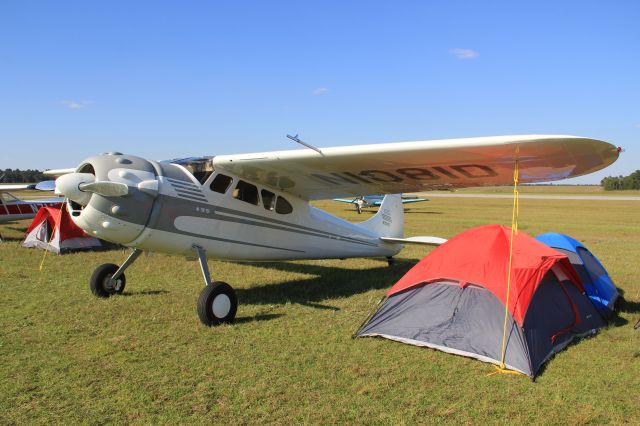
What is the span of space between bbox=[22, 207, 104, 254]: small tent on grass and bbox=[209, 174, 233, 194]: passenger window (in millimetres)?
7071

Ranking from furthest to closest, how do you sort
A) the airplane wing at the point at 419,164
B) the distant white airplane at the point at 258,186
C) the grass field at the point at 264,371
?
the distant white airplane at the point at 258,186 → the airplane wing at the point at 419,164 → the grass field at the point at 264,371

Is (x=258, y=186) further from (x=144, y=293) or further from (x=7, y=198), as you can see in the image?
(x=7, y=198)

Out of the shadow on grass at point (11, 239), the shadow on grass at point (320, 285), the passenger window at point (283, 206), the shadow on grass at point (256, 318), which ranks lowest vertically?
the shadow on grass at point (320, 285)

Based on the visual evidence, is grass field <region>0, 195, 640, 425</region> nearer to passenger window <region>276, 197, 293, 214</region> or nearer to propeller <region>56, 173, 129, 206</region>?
passenger window <region>276, 197, 293, 214</region>

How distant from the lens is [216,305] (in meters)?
6.32

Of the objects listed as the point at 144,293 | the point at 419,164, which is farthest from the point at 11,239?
the point at 419,164

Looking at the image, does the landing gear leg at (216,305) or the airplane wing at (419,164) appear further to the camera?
the landing gear leg at (216,305)

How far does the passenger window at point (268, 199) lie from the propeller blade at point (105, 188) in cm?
261

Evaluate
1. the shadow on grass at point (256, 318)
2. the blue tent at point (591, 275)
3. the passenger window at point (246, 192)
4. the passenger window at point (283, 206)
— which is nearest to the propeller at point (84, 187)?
the passenger window at point (246, 192)

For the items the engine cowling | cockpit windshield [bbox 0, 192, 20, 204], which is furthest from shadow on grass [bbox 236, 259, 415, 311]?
cockpit windshield [bbox 0, 192, 20, 204]

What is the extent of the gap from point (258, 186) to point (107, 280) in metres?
2.97

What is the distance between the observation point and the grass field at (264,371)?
12.6 ft

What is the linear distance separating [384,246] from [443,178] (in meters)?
3.69

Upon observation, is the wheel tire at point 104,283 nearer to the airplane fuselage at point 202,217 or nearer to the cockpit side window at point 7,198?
the airplane fuselage at point 202,217
